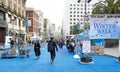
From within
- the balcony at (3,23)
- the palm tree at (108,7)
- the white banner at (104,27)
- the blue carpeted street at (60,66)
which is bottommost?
the blue carpeted street at (60,66)

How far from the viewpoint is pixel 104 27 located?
70.9 ft

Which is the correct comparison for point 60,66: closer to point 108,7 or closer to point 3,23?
point 108,7

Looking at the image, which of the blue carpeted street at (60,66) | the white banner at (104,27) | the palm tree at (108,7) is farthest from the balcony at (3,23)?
the white banner at (104,27)

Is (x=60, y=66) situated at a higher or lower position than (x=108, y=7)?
lower

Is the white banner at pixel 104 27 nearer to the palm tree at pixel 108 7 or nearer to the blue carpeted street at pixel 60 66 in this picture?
the blue carpeted street at pixel 60 66

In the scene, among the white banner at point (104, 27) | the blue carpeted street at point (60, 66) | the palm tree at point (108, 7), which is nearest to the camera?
the blue carpeted street at point (60, 66)

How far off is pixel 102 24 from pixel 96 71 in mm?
6547

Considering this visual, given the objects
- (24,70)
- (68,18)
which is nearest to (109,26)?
A: (24,70)

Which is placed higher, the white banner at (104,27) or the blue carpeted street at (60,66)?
the white banner at (104,27)

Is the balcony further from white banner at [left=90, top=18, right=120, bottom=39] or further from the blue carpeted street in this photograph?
white banner at [left=90, top=18, right=120, bottom=39]

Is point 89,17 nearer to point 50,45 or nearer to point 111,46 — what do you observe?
point 50,45

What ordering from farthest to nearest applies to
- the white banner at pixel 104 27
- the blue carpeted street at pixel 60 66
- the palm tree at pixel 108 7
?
the palm tree at pixel 108 7 < the white banner at pixel 104 27 < the blue carpeted street at pixel 60 66

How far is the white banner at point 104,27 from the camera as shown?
21391 mm

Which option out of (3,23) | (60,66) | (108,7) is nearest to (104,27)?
(60,66)
